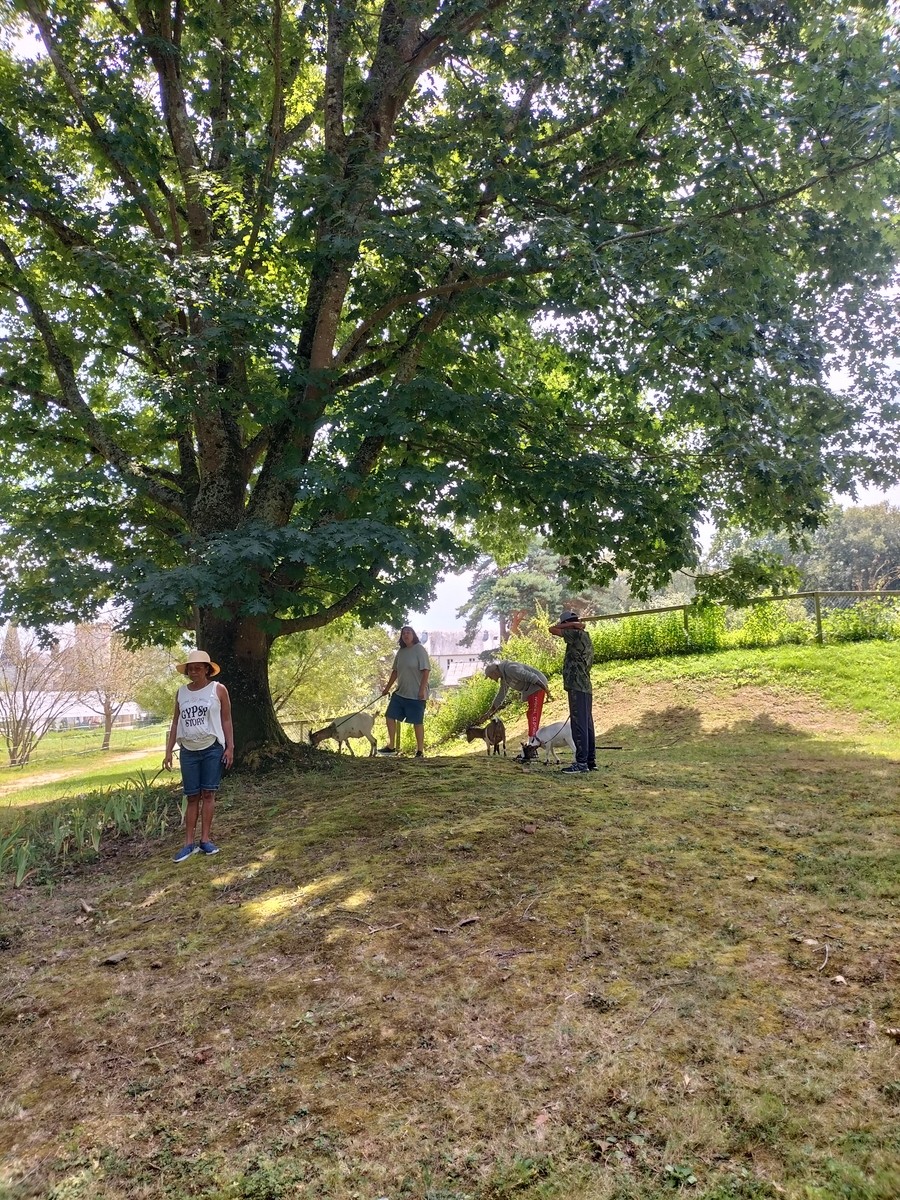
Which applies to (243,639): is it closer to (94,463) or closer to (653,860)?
(94,463)

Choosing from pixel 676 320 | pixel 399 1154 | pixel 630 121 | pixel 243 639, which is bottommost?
pixel 399 1154

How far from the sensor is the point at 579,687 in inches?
323

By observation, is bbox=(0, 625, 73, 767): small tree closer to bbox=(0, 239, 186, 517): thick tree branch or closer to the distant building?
bbox=(0, 239, 186, 517): thick tree branch

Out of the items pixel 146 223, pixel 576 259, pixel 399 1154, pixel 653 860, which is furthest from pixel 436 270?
pixel 399 1154

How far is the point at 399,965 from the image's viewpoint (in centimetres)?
377

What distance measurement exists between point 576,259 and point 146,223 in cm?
646

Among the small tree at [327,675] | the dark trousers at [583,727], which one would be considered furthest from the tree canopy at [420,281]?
the small tree at [327,675]

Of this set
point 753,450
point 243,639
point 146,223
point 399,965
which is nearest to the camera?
point 399,965

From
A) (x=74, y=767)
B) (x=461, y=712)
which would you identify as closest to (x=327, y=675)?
(x=74, y=767)

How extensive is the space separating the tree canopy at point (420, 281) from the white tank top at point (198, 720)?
1232 millimetres

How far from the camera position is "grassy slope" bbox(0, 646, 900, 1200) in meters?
2.43

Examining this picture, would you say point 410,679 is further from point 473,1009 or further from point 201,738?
point 473,1009

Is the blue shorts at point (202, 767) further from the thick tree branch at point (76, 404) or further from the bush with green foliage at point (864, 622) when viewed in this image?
the bush with green foliage at point (864, 622)

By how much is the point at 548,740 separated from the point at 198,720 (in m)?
4.56
